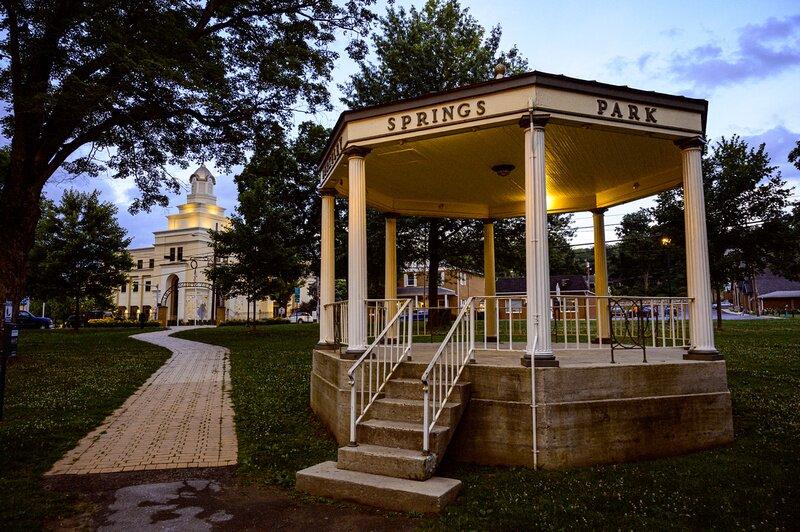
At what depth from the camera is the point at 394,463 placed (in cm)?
502

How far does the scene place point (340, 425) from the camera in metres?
6.55

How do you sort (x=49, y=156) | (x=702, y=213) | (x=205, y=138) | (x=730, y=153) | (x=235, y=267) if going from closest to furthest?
(x=702, y=213) < (x=49, y=156) < (x=205, y=138) < (x=730, y=153) < (x=235, y=267)

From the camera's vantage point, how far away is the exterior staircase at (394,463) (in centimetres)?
460

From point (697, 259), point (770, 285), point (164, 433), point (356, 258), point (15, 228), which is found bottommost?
point (164, 433)

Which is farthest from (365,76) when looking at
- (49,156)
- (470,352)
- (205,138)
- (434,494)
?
(434,494)

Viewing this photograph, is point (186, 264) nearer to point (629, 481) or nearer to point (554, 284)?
point (554, 284)

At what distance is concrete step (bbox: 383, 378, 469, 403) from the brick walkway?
2127mm

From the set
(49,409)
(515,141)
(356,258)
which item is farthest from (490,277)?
(49,409)

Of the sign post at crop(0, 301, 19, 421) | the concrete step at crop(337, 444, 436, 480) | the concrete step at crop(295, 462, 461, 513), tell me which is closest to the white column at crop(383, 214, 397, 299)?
the concrete step at crop(337, 444, 436, 480)

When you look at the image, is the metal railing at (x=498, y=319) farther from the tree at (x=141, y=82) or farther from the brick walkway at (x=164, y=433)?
the tree at (x=141, y=82)

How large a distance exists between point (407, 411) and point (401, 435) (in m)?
0.48

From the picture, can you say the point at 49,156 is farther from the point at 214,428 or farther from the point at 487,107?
the point at 487,107

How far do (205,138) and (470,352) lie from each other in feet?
45.7

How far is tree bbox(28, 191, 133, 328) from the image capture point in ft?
94.5
